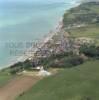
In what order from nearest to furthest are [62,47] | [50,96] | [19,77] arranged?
[50,96] → [19,77] → [62,47]

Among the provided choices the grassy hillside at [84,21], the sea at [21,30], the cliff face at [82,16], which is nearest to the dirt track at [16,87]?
the sea at [21,30]

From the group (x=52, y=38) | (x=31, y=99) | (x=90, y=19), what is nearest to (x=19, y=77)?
(x=31, y=99)

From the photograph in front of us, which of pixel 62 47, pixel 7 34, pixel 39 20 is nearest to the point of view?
pixel 62 47

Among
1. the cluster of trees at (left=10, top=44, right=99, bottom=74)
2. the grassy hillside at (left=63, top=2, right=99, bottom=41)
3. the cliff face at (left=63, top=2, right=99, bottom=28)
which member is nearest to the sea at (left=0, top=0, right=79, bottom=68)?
the cliff face at (left=63, top=2, right=99, bottom=28)

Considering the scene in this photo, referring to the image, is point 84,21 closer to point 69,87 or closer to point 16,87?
point 16,87

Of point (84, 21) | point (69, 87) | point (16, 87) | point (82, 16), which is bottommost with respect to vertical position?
point (84, 21)

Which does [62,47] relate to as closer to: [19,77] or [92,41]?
[92,41]

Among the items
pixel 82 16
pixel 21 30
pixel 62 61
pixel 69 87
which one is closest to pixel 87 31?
pixel 21 30
